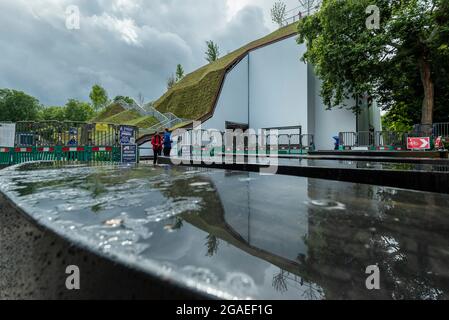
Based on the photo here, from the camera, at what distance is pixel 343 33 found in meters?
14.4

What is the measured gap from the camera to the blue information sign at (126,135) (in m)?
10.0

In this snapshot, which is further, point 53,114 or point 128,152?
point 53,114

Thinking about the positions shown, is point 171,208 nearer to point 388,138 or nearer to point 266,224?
point 266,224

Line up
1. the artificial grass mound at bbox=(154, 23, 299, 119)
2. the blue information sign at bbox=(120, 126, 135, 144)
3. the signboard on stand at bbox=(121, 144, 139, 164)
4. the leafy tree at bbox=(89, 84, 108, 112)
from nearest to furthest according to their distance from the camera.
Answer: the signboard on stand at bbox=(121, 144, 139, 164) < the blue information sign at bbox=(120, 126, 135, 144) < the artificial grass mound at bbox=(154, 23, 299, 119) < the leafy tree at bbox=(89, 84, 108, 112)

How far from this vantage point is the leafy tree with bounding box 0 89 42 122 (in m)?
48.6

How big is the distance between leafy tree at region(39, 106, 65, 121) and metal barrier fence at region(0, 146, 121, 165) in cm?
5209

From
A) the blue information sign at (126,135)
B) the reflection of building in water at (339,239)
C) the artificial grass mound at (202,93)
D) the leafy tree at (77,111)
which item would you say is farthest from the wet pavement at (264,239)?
the leafy tree at (77,111)

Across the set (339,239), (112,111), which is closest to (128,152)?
(339,239)

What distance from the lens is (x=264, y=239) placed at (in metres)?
1.02

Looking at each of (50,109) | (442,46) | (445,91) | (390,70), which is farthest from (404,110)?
(50,109)

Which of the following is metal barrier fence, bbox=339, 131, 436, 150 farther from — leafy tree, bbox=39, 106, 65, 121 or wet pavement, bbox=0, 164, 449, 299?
leafy tree, bbox=39, 106, 65, 121

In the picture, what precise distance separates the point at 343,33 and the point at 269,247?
16434 mm

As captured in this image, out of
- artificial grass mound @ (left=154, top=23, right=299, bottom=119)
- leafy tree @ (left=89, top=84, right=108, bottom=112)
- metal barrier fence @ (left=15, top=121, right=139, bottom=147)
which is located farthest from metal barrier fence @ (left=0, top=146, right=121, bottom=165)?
leafy tree @ (left=89, top=84, right=108, bottom=112)

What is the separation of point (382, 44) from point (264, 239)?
15.2 metres
